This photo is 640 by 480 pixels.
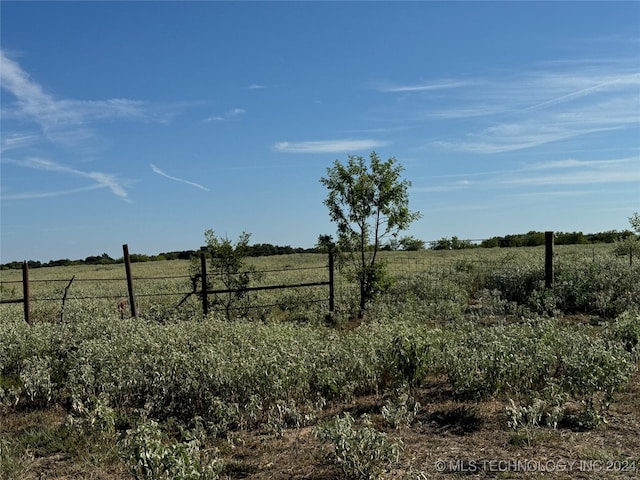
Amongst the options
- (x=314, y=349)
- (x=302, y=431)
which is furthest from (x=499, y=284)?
(x=302, y=431)

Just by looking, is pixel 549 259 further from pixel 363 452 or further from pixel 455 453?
pixel 363 452

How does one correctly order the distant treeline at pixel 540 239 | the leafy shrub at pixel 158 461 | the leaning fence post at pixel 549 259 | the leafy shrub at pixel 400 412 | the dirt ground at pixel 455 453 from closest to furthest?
1. the leafy shrub at pixel 158 461
2. the dirt ground at pixel 455 453
3. the leafy shrub at pixel 400 412
4. the leaning fence post at pixel 549 259
5. the distant treeline at pixel 540 239

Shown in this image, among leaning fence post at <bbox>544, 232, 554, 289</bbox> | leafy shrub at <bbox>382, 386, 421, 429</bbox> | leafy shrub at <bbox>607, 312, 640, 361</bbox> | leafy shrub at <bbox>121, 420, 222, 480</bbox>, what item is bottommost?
leafy shrub at <bbox>382, 386, 421, 429</bbox>

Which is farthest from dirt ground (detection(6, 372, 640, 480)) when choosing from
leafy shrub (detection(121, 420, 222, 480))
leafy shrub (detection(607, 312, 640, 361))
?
leafy shrub (detection(607, 312, 640, 361))

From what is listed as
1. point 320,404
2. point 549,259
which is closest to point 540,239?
point 549,259

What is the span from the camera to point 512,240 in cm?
5275

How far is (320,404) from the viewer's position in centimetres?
664

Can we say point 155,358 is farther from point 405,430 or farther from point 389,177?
point 389,177

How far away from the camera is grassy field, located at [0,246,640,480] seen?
16.2 ft

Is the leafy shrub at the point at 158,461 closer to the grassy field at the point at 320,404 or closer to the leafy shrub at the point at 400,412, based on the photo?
the grassy field at the point at 320,404

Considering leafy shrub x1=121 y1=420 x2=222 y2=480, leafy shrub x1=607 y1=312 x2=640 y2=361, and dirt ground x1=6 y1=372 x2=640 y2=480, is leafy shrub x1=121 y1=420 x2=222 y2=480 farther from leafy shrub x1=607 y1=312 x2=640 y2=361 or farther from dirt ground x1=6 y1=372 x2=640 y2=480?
leafy shrub x1=607 y1=312 x2=640 y2=361

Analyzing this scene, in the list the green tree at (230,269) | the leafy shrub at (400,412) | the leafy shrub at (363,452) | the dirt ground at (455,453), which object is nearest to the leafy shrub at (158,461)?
the dirt ground at (455,453)

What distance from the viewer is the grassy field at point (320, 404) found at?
4.95 m

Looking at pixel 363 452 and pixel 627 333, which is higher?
pixel 627 333
